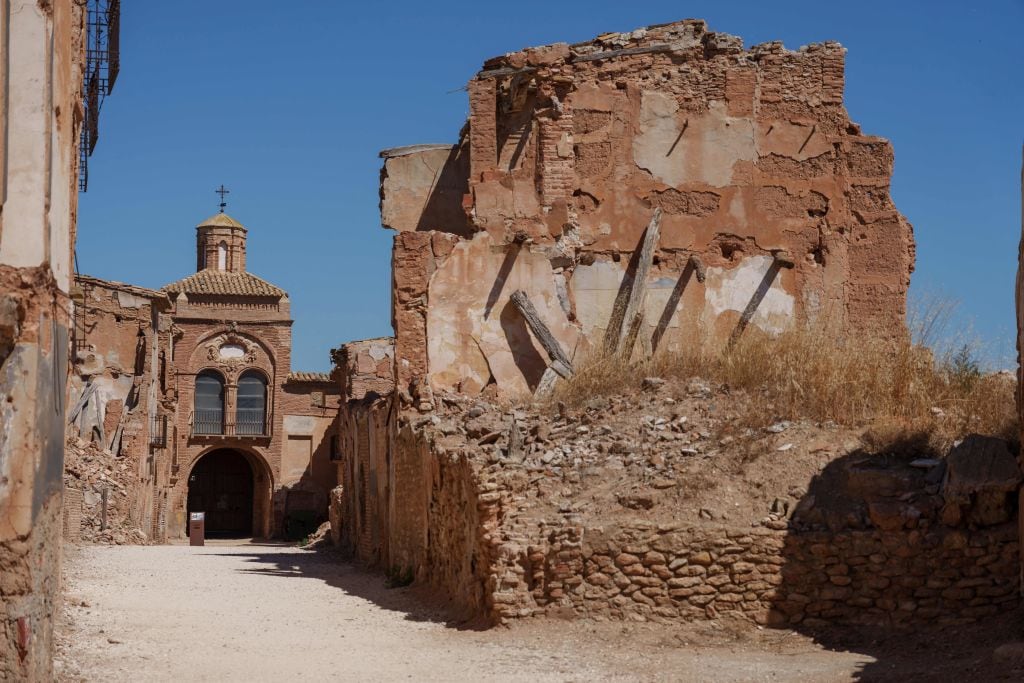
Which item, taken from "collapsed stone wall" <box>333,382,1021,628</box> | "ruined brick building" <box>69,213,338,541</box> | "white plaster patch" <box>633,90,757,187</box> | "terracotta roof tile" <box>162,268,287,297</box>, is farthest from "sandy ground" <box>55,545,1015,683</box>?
"terracotta roof tile" <box>162,268,287,297</box>

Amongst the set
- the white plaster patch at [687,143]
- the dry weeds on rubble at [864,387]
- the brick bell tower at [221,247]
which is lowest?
the dry weeds on rubble at [864,387]

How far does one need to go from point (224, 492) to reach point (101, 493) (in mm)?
20107

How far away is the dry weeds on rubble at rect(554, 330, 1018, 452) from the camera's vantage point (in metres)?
11.3

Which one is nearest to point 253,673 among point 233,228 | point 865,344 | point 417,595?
point 417,595

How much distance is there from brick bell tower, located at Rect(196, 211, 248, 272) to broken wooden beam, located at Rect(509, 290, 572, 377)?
125 feet

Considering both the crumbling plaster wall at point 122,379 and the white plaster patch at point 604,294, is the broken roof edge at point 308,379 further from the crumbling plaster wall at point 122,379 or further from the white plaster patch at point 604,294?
the white plaster patch at point 604,294

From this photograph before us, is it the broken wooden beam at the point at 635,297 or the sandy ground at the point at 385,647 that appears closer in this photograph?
the sandy ground at the point at 385,647

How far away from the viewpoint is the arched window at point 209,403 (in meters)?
45.9

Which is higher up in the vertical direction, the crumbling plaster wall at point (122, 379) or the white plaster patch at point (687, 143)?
the white plaster patch at point (687, 143)

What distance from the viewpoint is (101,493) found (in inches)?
1037

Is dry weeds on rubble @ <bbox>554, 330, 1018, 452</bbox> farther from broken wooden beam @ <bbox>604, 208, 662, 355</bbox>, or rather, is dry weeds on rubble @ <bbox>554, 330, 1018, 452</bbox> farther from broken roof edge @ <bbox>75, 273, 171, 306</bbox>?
→ broken roof edge @ <bbox>75, 273, 171, 306</bbox>

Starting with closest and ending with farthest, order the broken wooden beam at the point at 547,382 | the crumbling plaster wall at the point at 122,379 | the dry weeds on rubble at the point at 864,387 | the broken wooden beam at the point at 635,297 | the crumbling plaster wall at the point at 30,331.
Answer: the crumbling plaster wall at the point at 30,331
the dry weeds on rubble at the point at 864,387
the broken wooden beam at the point at 547,382
the broken wooden beam at the point at 635,297
the crumbling plaster wall at the point at 122,379

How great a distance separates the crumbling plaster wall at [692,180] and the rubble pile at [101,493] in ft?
38.4

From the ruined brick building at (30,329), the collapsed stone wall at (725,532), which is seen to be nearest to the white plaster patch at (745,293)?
the collapsed stone wall at (725,532)
